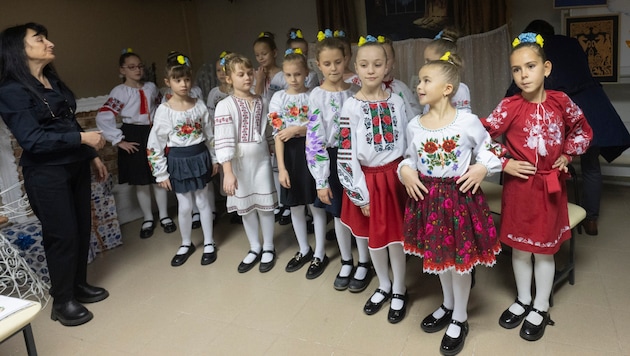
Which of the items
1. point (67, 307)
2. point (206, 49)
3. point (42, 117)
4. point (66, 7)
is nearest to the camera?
point (42, 117)

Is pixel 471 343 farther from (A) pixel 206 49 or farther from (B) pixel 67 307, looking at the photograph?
(A) pixel 206 49

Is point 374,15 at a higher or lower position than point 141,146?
higher

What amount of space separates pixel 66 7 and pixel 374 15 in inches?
94.9

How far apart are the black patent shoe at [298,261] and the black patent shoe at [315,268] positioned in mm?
95

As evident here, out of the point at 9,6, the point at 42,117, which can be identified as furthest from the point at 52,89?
the point at 9,6

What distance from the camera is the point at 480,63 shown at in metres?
3.79

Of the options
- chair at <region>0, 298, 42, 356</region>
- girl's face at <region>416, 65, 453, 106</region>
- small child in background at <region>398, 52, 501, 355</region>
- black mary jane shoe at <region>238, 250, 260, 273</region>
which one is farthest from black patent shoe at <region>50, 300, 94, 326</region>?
girl's face at <region>416, 65, 453, 106</region>

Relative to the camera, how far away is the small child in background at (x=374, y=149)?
212 centimetres

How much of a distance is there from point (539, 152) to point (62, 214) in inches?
85.1

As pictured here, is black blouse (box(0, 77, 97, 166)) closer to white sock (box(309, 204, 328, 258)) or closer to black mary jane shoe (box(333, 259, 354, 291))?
white sock (box(309, 204, 328, 258))

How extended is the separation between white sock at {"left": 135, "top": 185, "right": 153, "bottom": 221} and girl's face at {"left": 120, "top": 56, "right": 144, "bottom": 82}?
2.59 ft

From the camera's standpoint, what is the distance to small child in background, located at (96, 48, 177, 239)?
11.6 ft

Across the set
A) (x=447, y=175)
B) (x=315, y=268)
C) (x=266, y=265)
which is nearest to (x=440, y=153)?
(x=447, y=175)

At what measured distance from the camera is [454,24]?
3.94 metres
